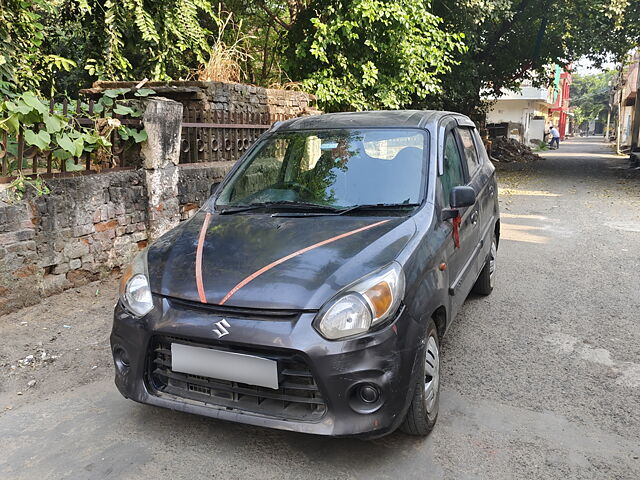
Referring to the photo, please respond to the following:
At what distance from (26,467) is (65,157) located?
316 cm

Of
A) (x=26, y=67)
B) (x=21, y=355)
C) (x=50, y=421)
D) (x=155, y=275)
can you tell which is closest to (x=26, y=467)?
(x=50, y=421)

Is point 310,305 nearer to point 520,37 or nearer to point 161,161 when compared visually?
point 161,161

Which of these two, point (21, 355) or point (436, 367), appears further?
point (21, 355)

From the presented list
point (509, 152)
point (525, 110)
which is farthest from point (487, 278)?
point (525, 110)

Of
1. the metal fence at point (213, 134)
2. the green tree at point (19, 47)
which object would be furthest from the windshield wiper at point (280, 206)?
the green tree at point (19, 47)

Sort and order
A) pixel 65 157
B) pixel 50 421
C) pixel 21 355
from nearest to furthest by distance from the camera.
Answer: pixel 50 421, pixel 21 355, pixel 65 157

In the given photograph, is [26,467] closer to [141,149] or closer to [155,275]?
[155,275]

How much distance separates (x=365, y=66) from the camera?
11.0m

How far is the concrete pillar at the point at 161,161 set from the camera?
6020mm

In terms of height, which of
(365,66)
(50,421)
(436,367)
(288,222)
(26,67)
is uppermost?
(365,66)

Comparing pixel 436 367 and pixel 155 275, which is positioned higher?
pixel 155 275

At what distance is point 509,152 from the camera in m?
25.6

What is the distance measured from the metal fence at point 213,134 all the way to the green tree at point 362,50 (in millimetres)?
3075

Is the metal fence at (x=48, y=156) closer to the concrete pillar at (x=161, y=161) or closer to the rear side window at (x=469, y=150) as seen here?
the concrete pillar at (x=161, y=161)
